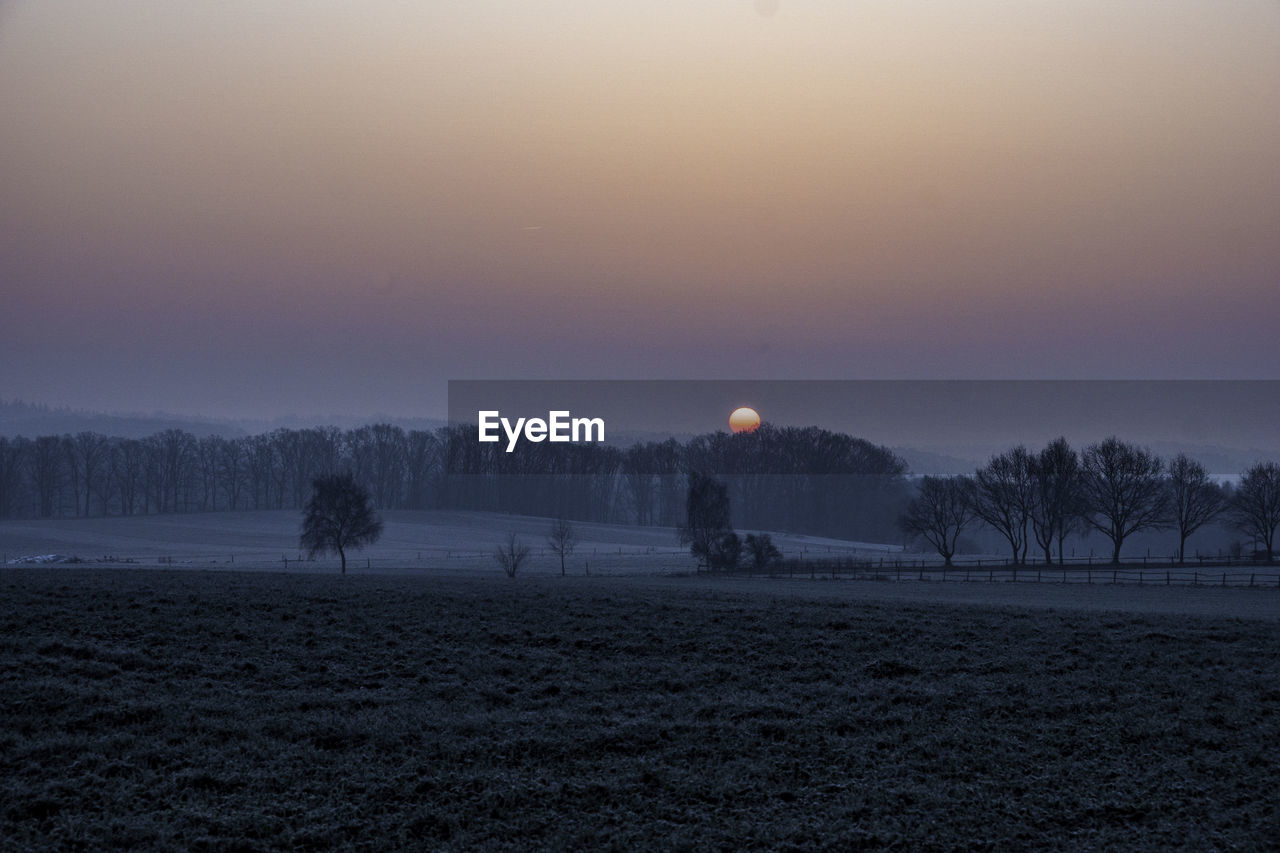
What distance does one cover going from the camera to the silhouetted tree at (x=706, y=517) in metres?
62.7

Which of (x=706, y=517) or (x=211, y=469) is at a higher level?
(x=211, y=469)

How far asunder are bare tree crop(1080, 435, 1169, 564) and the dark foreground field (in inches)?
2360

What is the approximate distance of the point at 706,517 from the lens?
2667 inches

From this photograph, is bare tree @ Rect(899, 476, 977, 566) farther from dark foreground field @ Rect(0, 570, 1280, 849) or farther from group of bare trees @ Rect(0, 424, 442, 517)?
group of bare trees @ Rect(0, 424, 442, 517)

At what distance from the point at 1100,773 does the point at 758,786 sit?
405cm

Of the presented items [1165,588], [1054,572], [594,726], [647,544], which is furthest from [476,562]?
[594,726]

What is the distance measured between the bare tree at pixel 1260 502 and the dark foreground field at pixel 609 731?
67.4m

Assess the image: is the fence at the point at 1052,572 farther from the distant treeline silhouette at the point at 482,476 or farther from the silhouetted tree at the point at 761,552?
the distant treeline silhouette at the point at 482,476

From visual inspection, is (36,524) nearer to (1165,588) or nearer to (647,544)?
(647,544)

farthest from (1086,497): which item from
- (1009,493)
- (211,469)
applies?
(211,469)

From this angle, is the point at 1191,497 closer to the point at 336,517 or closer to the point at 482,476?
the point at 336,517

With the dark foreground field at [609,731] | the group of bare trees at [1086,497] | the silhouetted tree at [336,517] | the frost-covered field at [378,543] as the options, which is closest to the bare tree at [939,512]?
the group of bare trees at [1086,497]

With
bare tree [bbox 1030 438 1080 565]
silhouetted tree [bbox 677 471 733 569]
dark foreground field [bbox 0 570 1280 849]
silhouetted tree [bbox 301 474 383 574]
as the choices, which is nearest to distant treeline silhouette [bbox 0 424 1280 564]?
bare tree [bbox 1030 438 1080 565]

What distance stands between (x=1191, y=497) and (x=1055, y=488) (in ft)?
43.8
